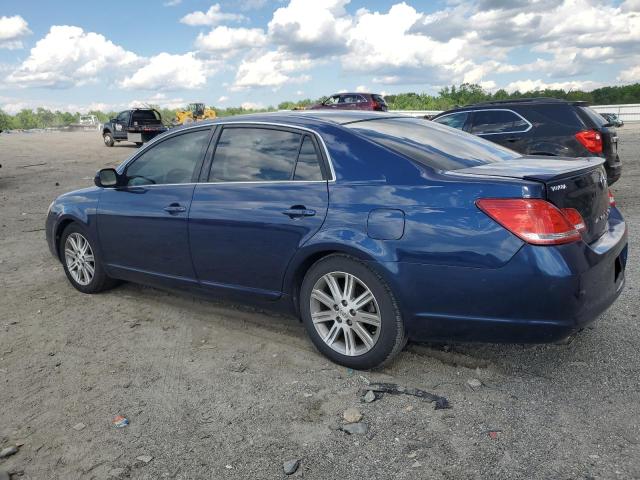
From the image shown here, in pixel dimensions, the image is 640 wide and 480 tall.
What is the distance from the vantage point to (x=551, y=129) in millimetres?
8688

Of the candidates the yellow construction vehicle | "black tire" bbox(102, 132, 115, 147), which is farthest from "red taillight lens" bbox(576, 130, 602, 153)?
the yellow construction vehicle

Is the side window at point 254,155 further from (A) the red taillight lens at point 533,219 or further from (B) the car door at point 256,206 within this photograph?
(A) the red taillight lens at point 533,219

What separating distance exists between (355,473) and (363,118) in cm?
252

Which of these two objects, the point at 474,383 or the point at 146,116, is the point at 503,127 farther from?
the point at 146,116

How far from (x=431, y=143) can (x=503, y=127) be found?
5794 mm

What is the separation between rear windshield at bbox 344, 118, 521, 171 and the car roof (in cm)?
10

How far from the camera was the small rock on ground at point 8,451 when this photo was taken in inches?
117

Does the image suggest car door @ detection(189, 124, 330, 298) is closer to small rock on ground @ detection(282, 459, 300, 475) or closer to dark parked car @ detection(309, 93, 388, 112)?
small rock on ground @ detection(282, 459, 300, 475)

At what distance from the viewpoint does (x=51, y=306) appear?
17.5ft

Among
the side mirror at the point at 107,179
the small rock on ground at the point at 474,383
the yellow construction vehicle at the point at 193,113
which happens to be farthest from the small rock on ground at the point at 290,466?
the yellow construction vehicle at the point at 193,113

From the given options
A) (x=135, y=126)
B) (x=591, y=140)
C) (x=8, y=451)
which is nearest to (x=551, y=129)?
(x=591, y=140)

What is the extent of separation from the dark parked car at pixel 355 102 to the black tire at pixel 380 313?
25170mm

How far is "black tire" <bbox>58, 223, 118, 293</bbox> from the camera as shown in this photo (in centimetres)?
541

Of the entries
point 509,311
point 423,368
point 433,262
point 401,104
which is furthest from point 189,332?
point 401,104
